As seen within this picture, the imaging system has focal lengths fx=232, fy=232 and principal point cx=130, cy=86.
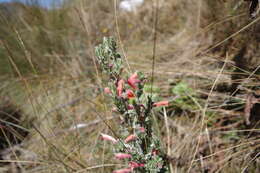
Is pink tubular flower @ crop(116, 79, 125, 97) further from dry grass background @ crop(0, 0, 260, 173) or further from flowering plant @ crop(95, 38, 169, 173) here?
dry grass background @ crop(0, 0, 260, 173)

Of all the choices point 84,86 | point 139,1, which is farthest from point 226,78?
point 139,1

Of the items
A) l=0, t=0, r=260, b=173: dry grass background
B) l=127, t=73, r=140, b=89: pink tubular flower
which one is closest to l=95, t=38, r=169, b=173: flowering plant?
l=127, t=73, r=140, b=89: pink tubular flower

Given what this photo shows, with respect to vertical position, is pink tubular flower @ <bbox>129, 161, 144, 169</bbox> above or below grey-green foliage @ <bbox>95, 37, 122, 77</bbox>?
below

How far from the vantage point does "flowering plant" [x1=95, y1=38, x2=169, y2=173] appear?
814 mm

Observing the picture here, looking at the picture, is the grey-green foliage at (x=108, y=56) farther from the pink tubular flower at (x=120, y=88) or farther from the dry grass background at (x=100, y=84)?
the dry grass background at (x=100, y=84)

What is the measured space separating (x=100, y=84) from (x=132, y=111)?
49 centimetres

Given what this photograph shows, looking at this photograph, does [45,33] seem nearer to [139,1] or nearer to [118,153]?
[139,1]

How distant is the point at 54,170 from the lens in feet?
4.13

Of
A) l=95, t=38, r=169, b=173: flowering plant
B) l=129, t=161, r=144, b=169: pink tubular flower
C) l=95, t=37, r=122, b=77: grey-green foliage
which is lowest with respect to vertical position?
l=129, t=161, r=144, b=169: pink tubular flower

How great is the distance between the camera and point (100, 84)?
1.29 metres

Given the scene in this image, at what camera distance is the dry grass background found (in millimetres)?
1143

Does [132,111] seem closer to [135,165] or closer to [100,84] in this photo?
[135,165]

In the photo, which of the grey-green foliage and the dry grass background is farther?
the dry grass background

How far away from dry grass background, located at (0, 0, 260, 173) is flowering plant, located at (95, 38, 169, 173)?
0.12 meters
